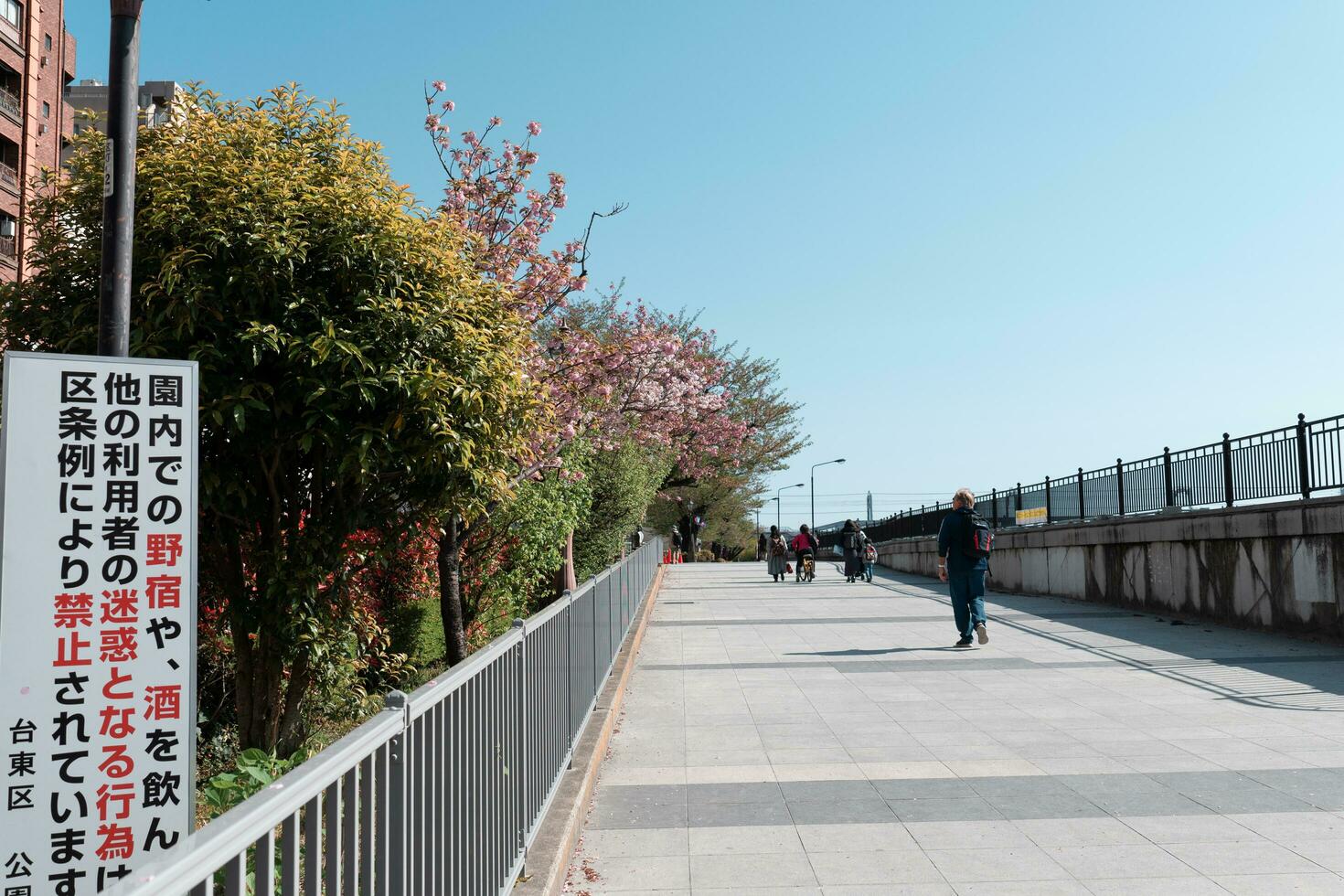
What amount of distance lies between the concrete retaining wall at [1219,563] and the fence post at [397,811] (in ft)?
37.6

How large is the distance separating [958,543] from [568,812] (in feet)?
26.7

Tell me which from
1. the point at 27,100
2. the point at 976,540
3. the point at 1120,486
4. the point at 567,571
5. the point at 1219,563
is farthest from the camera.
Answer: the point at 27,100

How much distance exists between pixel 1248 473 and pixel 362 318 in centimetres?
1147

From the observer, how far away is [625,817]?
5648mm

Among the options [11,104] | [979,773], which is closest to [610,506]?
[979,773]

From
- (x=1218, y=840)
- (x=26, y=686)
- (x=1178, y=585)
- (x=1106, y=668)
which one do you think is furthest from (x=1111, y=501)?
(x=26, y=686)

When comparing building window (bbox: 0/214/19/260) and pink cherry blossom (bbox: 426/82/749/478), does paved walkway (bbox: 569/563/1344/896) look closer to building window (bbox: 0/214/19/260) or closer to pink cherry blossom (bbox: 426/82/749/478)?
pink cherry blossom (bbox: 426/82/749/478)

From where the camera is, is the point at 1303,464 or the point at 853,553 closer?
the point at 1303,464

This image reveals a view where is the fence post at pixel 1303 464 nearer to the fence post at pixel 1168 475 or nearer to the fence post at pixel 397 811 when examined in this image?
the fence post at pixel 1168 475

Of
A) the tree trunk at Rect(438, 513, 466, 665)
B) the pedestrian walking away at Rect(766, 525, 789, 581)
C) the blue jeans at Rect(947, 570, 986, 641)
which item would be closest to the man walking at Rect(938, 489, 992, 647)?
the blue jeans at Rect(947, 570, 986, 641)

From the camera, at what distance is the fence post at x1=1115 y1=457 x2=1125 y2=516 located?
17.3 meters

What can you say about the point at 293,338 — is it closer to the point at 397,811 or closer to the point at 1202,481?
the point at 397,811

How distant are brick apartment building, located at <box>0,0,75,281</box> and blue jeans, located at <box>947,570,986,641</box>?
2783 cm

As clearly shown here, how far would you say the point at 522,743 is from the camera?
4.35 m
